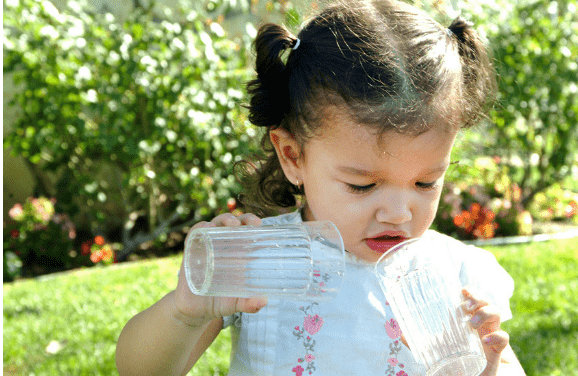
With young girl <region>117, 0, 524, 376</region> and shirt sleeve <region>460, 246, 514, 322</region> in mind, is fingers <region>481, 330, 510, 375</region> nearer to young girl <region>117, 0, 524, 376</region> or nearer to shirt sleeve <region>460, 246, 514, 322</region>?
young girl <region>117, 0, 524, 376</region>

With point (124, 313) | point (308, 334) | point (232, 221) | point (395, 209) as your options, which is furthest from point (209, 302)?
point (124, 313)

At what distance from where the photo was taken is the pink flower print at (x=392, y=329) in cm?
193

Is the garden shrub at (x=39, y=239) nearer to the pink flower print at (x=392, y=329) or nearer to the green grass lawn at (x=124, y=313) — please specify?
the green grass lawn at (x=124, y=313)

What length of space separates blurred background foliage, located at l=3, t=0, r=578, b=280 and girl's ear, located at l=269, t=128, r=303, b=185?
2858 mm

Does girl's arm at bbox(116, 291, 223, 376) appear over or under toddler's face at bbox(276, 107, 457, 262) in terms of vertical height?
under

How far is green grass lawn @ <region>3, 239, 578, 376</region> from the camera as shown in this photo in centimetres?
328

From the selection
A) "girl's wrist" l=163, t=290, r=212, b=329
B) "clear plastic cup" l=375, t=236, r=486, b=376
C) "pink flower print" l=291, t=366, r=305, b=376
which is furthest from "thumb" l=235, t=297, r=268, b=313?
"pink flower print" l=291, t=366, r=305, b=376

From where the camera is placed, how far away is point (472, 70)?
6.58ft

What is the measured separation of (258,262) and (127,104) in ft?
13.9

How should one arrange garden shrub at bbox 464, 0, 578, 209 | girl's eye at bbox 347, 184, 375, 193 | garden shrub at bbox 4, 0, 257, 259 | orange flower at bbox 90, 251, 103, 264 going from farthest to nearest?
1. garden shrub at bbox 464, 0, 578, 209
2. orange flower at bbox 90, 251, 103, 264
3. garden shrub at bbox 4, 0, 257, 259
4. girl's eye at bbox 347, 184, 375, 193

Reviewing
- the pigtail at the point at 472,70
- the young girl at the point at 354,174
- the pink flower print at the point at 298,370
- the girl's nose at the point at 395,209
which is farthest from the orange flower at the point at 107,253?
the girl's nose at the point at 395,209

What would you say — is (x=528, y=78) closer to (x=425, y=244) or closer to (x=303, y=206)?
(x=303, y=206)

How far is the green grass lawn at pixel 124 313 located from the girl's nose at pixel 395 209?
1852 mm

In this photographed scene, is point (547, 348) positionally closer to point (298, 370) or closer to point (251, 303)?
point (298, 370)
